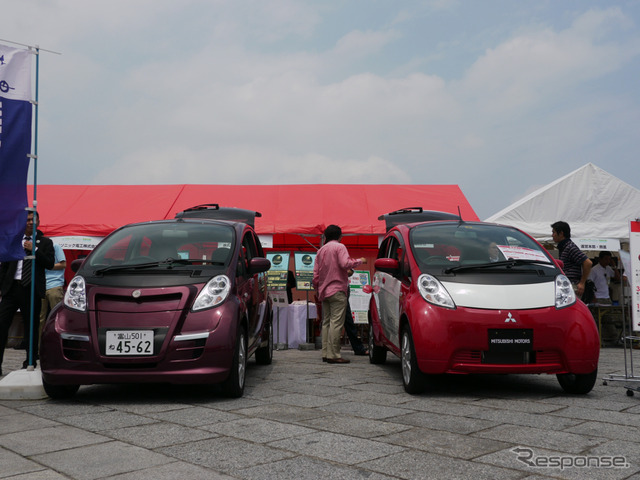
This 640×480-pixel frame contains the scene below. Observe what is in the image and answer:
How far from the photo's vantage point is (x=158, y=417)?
4156mm

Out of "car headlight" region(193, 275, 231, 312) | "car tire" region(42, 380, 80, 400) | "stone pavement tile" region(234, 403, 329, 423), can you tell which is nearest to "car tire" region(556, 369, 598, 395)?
"stone pavement tile" region(234, 403, 329, 423)

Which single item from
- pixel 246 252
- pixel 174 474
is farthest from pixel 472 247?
pixel 174 474

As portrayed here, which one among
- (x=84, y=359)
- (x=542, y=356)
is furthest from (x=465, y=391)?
(x=84, y=359)

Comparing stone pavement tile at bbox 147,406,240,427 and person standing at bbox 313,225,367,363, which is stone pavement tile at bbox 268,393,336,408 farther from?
person standing at bbox 313,225,367,363

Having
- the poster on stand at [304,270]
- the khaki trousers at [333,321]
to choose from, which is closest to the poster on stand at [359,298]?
the poster on stand at [304,270]

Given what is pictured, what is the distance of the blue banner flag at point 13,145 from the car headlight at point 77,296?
32.2 inches

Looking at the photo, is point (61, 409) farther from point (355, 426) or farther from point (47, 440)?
point (355, 426)

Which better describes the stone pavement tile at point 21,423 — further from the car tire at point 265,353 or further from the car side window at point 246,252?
the car tire at point 265,353

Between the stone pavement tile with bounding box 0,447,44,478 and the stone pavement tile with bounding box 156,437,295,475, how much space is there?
1.99 ft

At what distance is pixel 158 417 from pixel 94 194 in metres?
10.5

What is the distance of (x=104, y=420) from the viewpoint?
408cm

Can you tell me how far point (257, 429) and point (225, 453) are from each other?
58 cm

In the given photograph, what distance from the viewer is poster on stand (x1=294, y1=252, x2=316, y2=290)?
35.9ft

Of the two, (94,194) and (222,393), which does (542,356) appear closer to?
(222,393)
